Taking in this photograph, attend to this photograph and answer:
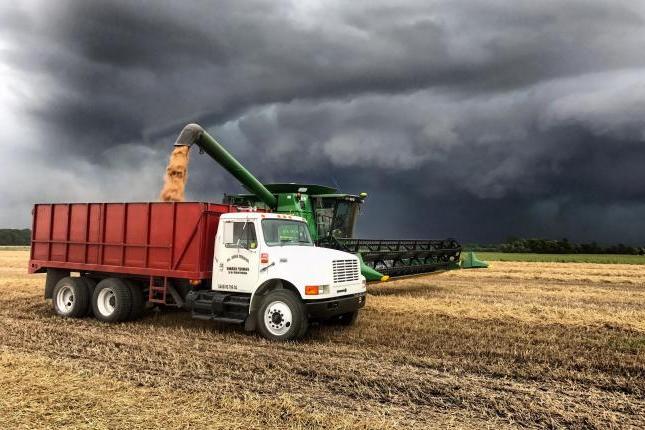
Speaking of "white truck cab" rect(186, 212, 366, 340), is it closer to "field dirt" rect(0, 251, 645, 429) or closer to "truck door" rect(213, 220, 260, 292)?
"truck door" rect(213, 220, 260, 292)

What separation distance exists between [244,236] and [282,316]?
1.73m

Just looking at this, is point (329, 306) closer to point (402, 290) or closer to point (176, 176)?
point (176, 176)

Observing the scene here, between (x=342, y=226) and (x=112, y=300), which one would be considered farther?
(x=342, y=226)

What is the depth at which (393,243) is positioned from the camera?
15172mm

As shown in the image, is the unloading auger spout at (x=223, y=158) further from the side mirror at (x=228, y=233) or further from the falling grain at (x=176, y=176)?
the side mirror at (x=228, y=233)

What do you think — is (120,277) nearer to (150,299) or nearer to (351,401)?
(150,299)

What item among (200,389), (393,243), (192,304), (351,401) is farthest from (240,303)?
(393,243)

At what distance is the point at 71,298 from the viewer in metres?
11.6

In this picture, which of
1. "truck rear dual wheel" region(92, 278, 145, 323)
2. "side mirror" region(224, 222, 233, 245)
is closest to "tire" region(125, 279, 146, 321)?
"truck rear dual wheel" region(92, 278, 145, 323)

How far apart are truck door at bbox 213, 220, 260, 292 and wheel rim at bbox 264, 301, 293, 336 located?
665 millimetres

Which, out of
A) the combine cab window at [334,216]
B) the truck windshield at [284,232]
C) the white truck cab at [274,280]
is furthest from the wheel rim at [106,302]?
the combine cab window at [334,216]

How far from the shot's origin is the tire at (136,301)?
10.8m

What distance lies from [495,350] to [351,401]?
3.47 metres

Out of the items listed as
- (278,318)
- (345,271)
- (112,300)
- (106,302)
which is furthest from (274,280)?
(106,302)
